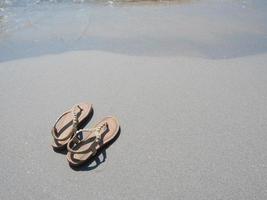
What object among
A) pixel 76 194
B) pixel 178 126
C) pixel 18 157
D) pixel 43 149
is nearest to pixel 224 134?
pixel 178 126

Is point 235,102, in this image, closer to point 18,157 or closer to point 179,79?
point 179,79

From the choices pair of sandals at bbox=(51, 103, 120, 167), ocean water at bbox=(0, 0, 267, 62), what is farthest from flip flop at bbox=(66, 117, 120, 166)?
ocean water at bbox=(0, 0, 267, 62)

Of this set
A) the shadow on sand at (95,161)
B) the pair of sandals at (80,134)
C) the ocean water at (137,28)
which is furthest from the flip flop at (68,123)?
the ocean water at (137,28)

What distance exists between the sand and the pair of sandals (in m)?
0.07

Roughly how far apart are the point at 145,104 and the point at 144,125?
28 cm

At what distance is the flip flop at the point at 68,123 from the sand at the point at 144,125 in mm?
73

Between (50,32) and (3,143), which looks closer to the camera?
(3,143)

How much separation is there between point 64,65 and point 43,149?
1.27 meters

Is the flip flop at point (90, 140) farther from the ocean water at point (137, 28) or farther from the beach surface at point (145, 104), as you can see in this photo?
the ocean water at point (137, 28)

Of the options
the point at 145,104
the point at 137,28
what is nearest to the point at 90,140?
the point at 145,104

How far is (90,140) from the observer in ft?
7.96

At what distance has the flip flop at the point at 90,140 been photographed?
89.6 inches

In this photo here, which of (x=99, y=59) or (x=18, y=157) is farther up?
(x=99, y=59)

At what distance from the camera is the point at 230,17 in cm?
439
